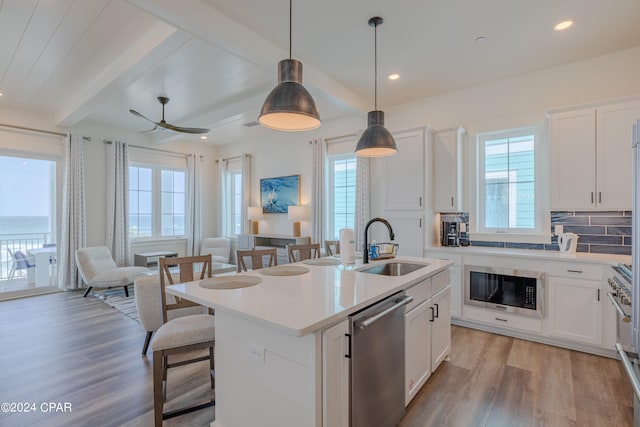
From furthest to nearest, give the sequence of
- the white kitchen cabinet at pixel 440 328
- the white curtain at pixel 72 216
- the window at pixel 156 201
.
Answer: the window at pixel 156 201 → the white curtain at pixel 72 216 → the white kitchen cabinet at pixel 440 328

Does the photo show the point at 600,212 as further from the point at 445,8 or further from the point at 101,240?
the point at 101,240

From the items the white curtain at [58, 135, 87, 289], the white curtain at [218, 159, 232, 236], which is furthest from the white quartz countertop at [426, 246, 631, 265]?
the white curtain at [58, 135, 87, 289]

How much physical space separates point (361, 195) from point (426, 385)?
2.98 metres

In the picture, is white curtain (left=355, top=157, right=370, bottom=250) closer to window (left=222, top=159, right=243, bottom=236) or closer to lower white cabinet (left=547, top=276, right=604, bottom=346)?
lower white cabinet (left=547, top=276, right=604, bottom=346)

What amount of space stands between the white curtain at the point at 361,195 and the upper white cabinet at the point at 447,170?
106 cm

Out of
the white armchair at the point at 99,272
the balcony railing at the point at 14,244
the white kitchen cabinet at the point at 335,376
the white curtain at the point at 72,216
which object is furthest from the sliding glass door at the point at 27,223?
the white kitchen cabinet at the point at 335,376

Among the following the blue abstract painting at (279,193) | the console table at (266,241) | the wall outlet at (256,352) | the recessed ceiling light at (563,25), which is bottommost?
the wall outlet at (256,352)

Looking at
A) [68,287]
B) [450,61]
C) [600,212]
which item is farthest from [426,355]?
[68,287]

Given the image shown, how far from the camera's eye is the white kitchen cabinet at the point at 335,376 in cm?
134

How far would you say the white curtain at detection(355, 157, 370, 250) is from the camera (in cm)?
484

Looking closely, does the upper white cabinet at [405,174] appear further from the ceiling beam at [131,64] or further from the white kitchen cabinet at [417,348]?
the ceiling beam at [131,64]

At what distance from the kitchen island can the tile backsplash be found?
2.77 m

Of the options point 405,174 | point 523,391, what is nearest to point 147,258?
point 405,174

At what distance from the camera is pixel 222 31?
2596mm
